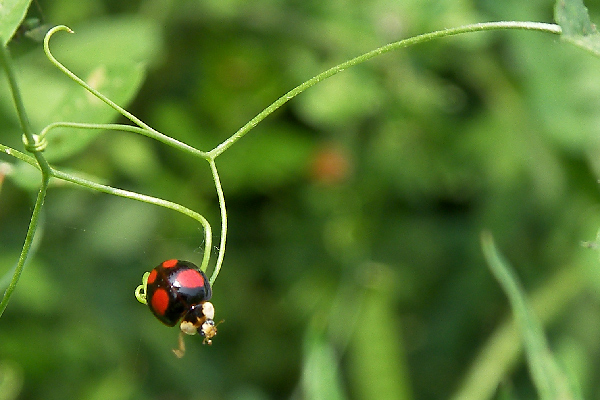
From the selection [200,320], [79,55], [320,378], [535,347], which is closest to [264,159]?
[79,55]

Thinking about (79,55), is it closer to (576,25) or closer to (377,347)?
(377,347)

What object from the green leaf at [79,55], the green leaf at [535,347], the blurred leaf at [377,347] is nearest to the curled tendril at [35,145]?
the green leaf at [535,347]

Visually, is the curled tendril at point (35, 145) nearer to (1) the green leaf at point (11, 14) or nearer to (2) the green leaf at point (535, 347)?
(1) the green leaf at point (11, 14)

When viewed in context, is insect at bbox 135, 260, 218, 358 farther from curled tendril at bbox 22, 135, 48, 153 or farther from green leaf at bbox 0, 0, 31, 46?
green leaf at bbox 0, 0, 31, 46

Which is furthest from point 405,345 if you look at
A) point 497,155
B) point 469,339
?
point 497,155

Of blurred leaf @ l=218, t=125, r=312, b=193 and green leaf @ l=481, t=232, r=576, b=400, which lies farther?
blurred leaf @ l=218, t=125, r=312, b=193

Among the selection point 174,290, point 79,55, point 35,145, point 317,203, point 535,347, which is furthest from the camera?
point 317,203

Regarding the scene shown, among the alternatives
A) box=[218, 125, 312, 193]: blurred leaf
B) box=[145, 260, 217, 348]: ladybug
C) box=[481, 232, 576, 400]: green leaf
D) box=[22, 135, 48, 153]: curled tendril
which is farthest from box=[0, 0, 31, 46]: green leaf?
box=[218, 125, 312, 193]: blurred leaf
